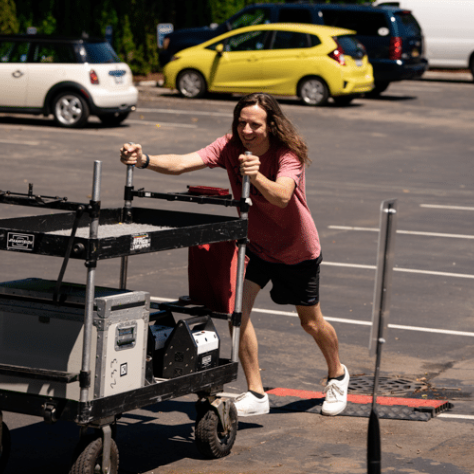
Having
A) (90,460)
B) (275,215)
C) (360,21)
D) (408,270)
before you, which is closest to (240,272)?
(275,215)

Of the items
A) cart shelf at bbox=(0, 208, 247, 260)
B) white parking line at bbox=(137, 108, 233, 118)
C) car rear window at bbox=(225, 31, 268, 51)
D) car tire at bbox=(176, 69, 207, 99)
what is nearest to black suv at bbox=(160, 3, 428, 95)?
car tire at bbox=(176, 69, 207, 99)

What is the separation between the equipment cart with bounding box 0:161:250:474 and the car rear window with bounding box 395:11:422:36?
2435cm

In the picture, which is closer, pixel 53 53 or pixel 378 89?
pixel 53 53

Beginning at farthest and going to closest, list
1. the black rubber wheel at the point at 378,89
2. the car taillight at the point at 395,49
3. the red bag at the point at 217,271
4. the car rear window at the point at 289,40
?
the black rubber wheel at the point at 378,89
the car taillight at the point at 395,49
the car rear window at the point at 289,40
the red bag at the point at 217,271

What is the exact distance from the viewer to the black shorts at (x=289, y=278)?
6.29 metres

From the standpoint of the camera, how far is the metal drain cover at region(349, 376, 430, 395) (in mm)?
7141

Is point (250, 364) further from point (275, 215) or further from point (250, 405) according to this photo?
point (275, 215)

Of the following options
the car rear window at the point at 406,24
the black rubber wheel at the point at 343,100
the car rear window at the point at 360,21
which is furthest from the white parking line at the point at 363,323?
the car rear window at the point at 360,21

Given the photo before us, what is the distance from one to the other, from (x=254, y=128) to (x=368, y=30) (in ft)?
79.3

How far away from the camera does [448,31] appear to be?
35.3 m

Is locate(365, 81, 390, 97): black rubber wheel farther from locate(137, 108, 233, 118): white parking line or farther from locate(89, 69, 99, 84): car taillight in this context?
locate(89, 69, 99, 84): car taillight

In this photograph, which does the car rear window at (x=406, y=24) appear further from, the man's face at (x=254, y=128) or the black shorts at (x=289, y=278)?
the man's face at (x=254, y=128)

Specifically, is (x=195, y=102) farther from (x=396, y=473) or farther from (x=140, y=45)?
(x=396, y=473)

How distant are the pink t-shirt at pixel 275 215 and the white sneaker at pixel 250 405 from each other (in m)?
0.83
